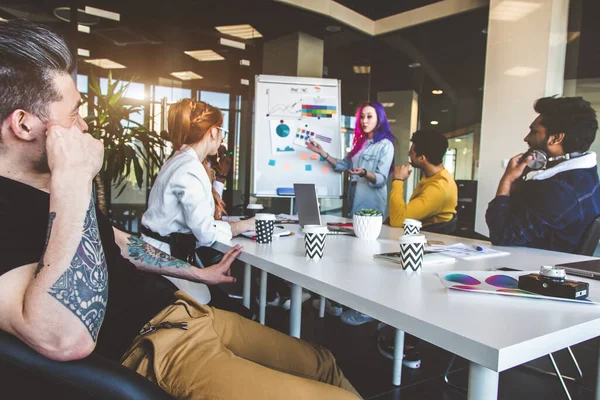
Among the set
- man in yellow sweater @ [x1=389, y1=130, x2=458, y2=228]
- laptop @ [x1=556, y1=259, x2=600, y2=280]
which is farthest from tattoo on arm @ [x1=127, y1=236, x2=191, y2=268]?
man in yellow sweater @ [x1=389, y1=130, x2=458, y2=228]

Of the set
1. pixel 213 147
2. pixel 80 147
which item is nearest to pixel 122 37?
pixel 213 147

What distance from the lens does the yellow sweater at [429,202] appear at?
A: 106 inches

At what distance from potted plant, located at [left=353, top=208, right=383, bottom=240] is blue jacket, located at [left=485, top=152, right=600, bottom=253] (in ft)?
1.94

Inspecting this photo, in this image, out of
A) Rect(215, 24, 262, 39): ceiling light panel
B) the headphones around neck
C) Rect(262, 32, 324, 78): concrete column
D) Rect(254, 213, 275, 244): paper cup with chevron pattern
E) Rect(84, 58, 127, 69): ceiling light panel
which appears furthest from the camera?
Rect(262, 32, 324, 78): concrete column

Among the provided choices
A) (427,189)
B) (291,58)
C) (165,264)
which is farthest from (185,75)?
(165,264)

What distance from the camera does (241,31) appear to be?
5.50m

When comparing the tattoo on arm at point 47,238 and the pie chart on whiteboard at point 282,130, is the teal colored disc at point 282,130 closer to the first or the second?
the pie chart on whiteboard at point 282,130

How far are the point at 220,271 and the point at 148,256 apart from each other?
26 cm

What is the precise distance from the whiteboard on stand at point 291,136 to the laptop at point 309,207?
2.02 meters

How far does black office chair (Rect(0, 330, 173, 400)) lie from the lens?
0.70 m

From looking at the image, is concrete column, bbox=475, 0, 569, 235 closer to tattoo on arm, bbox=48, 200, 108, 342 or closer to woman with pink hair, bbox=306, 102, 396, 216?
woman with pink hair, bbox=306, 102, 396, 216

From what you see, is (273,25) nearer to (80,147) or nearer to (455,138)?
(455,138)

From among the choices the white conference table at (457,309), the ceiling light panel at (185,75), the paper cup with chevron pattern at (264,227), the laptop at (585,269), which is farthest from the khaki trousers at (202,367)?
the ceiling light panel at (185,75)

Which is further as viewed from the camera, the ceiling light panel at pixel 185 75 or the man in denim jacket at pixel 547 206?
the ceiling light panel at pixel 185 75
